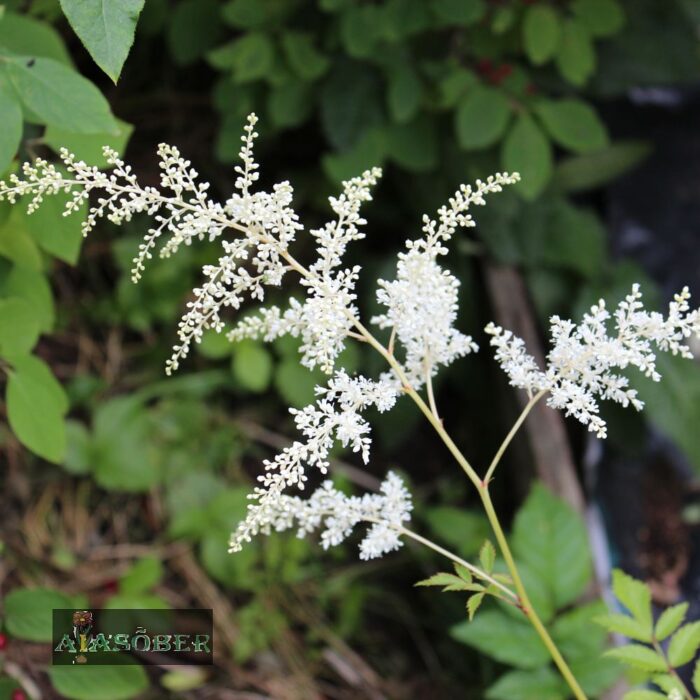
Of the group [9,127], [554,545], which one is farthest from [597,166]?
[9,127]

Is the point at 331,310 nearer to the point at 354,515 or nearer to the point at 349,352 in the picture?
the point at 354,515

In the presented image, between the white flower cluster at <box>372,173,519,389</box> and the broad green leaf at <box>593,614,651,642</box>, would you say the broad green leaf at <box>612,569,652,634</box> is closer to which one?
the broad green leaf at <box>593,614,651,642</box>

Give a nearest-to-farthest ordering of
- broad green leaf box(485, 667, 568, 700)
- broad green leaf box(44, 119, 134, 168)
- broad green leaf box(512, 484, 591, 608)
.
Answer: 1. broad green leaf box(44, 119, 134, 168)
2. broad green leaf box(485, 667, 568, 700)
3. broad green leaf box(512, 484, 591, 608)

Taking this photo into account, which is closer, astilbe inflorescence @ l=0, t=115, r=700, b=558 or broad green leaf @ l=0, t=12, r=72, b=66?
astilbe inflorescence @ l=0, t=115, r=700, b=558

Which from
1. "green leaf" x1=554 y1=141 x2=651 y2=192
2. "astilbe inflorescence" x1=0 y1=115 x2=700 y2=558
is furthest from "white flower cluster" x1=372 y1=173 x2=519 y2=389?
"green leaf" x1=554 y1=141 x2=651 y2=192

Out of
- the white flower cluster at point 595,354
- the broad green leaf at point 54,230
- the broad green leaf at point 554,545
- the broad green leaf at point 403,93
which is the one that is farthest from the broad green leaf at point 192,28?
the white flower cluster at point 595,354
